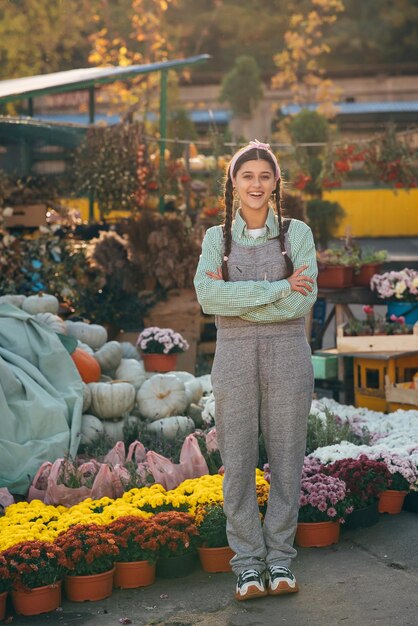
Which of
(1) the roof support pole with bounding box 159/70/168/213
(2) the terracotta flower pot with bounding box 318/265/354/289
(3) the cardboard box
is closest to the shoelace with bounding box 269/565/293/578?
(2) the terracotta flower pot with bounding box 318/265/354/289

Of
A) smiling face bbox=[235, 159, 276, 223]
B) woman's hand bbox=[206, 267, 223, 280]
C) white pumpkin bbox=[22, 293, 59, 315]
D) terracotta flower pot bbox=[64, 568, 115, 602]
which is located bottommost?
terracotta flower pot bbox=[64, 568, 115, 602]

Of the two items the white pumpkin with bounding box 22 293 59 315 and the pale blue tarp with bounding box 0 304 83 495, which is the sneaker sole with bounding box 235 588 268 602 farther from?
the white pumpkin with bounding box 22 293 59 315

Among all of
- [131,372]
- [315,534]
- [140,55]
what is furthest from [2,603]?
[140,55]

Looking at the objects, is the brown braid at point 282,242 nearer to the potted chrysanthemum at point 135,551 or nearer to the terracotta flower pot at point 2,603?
the potted chrysanthemum at point 135,551

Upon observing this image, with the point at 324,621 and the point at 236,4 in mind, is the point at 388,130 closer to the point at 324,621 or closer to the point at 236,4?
the point at 324,621

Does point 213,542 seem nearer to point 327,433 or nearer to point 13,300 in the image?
point 327,433

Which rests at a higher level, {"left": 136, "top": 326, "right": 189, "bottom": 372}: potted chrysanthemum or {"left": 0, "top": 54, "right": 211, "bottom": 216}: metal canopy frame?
{"left": 0, "top": 54, "right": 211, "bottom": 216}: metal canopy frame

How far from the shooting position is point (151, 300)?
35.0ft

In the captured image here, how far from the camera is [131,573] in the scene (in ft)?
16.8

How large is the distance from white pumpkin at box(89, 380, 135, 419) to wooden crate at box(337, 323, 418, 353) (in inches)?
76.0

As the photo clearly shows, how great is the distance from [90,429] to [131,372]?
3.72 feet

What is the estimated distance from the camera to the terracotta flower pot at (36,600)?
15.9 feet

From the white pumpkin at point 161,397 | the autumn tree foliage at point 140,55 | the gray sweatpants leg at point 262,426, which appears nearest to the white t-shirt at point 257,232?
the gray sweatpants leg at point 262,426

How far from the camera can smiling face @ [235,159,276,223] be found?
187 inches
